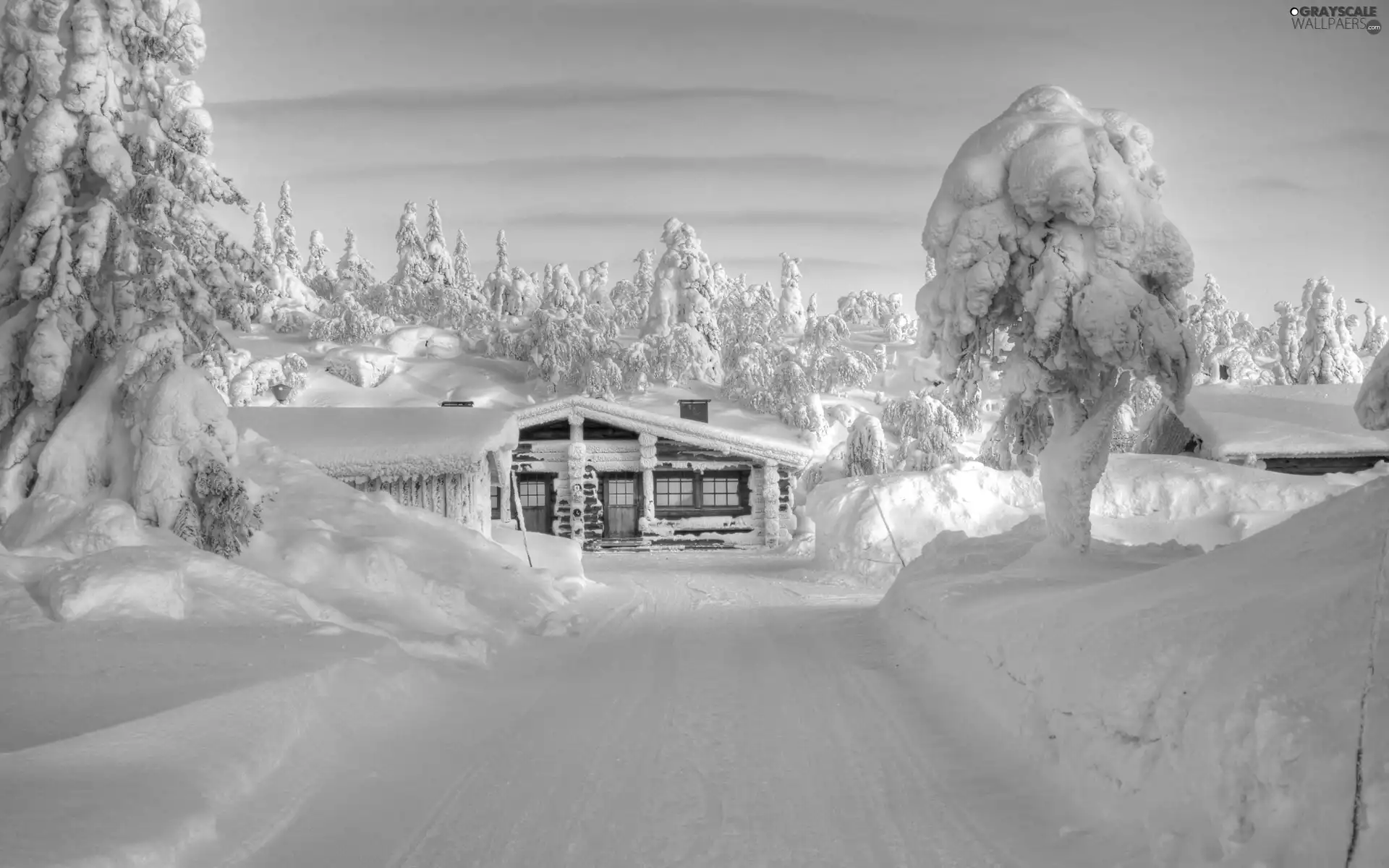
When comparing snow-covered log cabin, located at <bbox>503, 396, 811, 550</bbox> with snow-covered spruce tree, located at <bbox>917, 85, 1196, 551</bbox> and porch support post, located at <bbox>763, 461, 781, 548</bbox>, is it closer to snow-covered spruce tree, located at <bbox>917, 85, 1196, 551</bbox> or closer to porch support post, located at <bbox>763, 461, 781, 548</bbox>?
porch support post, located at <bbox>763, 461, 781, 548</bbox>

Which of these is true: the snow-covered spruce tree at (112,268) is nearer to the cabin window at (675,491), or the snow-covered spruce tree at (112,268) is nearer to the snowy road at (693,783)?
the snowy road at (693,783)

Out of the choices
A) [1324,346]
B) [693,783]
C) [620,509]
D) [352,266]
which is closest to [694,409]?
[620,509]

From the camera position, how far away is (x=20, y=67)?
38.1 feet

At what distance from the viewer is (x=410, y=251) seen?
73.8m

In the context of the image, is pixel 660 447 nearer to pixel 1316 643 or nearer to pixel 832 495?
pixel 832 495

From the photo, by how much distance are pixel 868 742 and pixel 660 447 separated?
24.0 metres

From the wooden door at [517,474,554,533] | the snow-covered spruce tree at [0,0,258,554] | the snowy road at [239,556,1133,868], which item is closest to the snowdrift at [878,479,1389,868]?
the snowy road at [239,556,1133,868]

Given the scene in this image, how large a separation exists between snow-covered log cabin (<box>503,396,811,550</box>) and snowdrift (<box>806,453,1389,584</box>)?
288 inches

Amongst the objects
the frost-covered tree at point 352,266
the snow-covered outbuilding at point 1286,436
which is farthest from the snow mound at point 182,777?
the frost-covered tree at point 352,266

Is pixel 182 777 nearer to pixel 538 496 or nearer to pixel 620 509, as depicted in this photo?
pixel 620 509

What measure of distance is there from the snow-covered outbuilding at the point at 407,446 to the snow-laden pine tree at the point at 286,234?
67822 mm

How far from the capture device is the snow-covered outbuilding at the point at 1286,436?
26812 mm

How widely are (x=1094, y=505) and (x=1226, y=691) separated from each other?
19.2m

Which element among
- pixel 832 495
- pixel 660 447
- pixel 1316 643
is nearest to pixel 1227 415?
pixel 832 495
